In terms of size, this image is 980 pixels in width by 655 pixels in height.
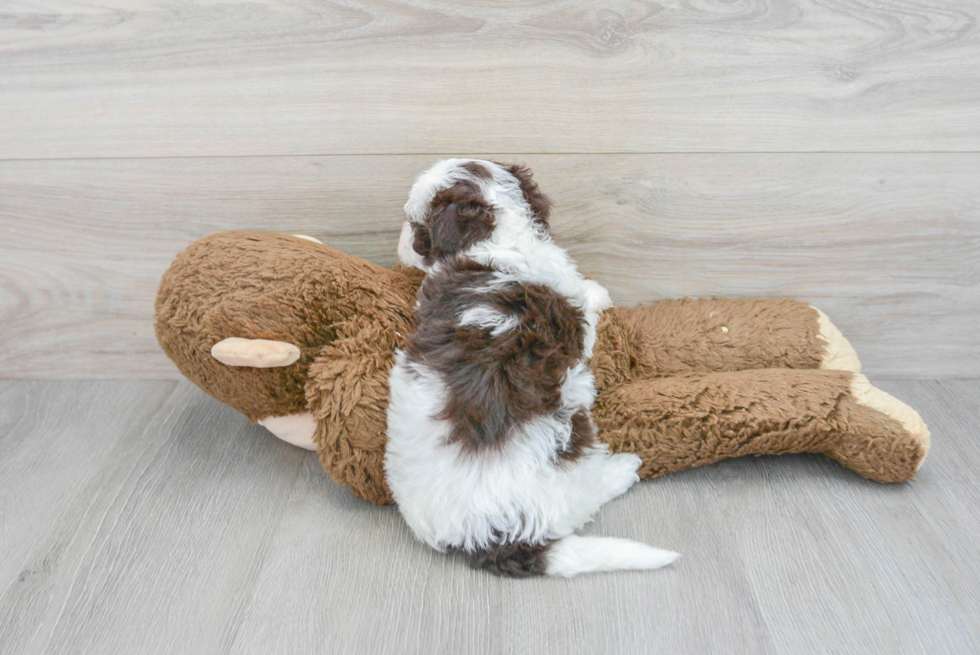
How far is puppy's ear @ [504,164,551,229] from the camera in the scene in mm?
858

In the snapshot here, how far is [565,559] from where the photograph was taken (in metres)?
0.77

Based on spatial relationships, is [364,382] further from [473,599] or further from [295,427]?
[473,599]

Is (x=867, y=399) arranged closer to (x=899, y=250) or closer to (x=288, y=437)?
(x=899, y=250)

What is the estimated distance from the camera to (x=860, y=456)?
0.88 metres

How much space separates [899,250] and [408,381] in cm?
79

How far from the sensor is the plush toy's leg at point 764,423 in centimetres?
87

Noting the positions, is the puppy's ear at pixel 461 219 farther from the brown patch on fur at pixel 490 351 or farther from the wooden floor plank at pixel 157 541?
the wooden floor plank at pixel 157 541

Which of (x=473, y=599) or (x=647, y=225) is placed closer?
(x=473, y=599)

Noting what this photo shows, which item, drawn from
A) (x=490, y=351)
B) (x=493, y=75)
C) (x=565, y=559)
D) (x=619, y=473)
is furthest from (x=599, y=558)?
(x=493, y=75)

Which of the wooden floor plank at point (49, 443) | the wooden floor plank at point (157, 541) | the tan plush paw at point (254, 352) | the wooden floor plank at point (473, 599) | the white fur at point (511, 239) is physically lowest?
the wooden floor plank at point (49, 443)

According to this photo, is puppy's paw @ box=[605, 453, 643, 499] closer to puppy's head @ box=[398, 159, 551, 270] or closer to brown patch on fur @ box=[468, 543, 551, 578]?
brown patch on fur @ box=[468, 543, 551, 578]

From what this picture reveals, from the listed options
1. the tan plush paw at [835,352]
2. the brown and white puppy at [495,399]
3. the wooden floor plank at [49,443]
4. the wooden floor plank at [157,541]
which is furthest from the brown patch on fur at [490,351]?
the wooden floor plank at [49,443]

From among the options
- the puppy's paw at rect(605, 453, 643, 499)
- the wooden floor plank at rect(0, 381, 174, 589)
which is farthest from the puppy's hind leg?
the wooden floor plank at rect(0, 381, 174, 589)

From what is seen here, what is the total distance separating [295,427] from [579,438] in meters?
0.39
